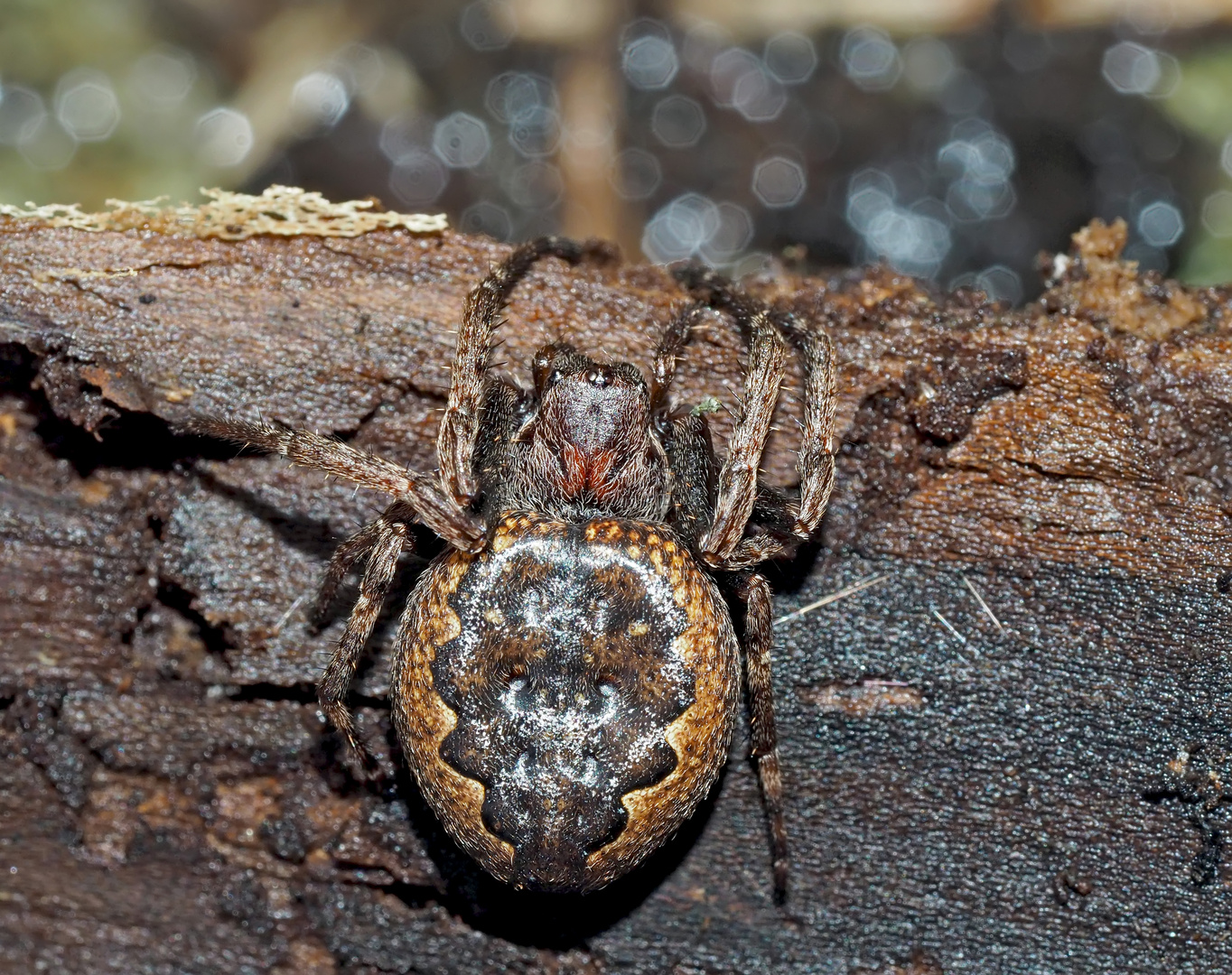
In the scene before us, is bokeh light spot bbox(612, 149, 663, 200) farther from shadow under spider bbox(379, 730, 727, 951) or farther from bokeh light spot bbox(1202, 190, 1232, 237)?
shadow under spider bbox(379, 730, 727, 951)

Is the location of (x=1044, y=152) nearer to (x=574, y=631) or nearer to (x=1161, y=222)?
(x=1161, y=222)

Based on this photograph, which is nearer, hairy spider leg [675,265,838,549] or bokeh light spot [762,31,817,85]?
hairy spider leg [675,265,838,549]

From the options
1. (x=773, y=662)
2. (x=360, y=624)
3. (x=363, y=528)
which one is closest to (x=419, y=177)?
(x=363, y=528)

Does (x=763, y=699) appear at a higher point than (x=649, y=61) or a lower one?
lower

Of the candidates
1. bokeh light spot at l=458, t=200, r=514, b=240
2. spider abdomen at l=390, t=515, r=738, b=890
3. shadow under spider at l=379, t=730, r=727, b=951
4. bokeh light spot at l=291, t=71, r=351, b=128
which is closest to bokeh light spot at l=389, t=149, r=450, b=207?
bokeh light spot at l=458, t=200, r=514, b=240

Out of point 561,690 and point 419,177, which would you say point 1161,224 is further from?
point 561,690

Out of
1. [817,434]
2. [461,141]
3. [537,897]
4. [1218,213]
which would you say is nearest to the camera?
Answer: [817,434]

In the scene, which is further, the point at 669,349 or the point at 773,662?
the point at 773,662
